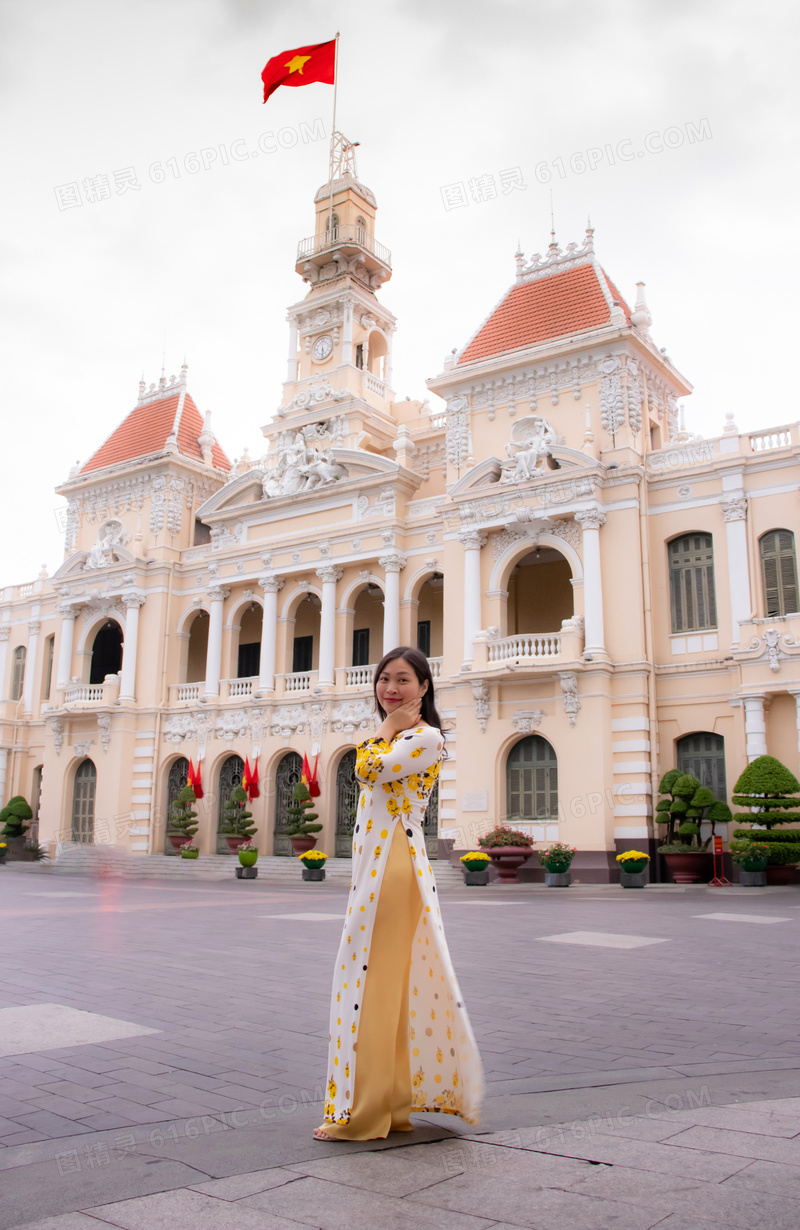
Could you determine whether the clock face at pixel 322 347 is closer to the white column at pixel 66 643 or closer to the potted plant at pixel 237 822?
the white column at pixel 66 643

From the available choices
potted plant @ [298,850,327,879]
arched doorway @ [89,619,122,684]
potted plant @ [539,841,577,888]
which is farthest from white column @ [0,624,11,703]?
potted plant @ [539,841,577,888]

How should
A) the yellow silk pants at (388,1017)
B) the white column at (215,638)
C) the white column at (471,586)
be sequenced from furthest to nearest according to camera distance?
the white column at (215,638), the white column at (471,586), the yellow silk pants at (388,1017)

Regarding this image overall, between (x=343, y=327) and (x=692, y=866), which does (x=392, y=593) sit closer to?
(x=343, y=327)

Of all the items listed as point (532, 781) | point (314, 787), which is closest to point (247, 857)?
point (314, 787)

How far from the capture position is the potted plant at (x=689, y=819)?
848 inches

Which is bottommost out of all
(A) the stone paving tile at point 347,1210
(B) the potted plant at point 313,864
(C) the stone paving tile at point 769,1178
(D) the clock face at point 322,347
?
(B) the potted plant at point 313,864

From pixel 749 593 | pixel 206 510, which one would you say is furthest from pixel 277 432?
pixel 749 593

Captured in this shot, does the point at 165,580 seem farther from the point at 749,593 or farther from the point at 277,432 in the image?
the point at 749,593

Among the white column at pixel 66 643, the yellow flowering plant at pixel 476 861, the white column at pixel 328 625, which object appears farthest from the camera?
the white column at pixel 66 643

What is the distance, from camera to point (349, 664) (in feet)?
101

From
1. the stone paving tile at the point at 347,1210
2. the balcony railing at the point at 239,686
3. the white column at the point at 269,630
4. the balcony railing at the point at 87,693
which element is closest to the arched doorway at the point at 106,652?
the balcony railing at the point at 87,693

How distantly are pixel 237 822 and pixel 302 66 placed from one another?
65.9 ft

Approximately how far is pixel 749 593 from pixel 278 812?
15.4 meters

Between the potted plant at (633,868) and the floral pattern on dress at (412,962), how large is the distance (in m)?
17.2
